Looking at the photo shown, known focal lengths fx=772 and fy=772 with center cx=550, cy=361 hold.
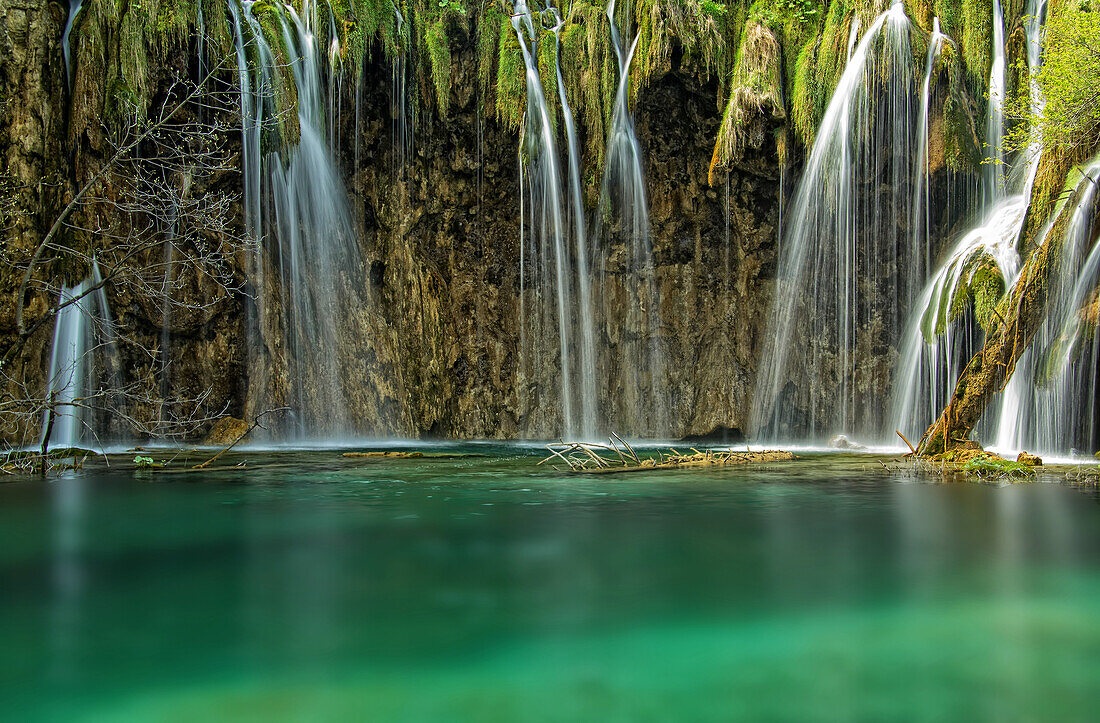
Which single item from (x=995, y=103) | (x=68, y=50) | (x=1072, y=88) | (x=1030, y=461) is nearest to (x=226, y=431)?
(x=68, y=50)

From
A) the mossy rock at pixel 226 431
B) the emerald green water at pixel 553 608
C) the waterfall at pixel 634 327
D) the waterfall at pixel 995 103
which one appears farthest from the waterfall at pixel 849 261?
the mossy rock at pixel 226 431

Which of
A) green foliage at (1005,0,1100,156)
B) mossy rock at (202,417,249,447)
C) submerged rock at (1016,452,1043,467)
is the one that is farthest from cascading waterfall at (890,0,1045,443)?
mossy rock at (202,417,249,447)

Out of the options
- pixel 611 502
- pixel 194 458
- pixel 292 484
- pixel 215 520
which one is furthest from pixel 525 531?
pixel 194 458

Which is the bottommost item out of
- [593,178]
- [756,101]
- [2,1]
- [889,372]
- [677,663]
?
[677,663]

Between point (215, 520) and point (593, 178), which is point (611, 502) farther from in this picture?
point (593, 178)

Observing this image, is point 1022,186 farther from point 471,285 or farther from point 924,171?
point 471,285

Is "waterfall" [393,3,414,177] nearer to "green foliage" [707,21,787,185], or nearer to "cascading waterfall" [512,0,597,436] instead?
"cascading waterfall" [512,0,597,436]

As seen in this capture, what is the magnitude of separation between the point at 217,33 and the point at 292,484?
11089 mm

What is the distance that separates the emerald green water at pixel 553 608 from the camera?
338 centimetres

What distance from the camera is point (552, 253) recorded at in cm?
1969

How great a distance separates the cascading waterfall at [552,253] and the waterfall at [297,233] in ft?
14.7

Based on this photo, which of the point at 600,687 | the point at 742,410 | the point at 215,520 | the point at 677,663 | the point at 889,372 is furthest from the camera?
the point at 742,410

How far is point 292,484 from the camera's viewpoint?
396 inches

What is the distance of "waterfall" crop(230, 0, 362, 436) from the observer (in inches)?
658
